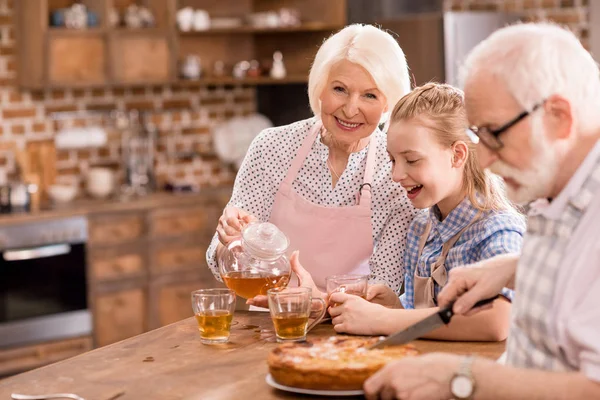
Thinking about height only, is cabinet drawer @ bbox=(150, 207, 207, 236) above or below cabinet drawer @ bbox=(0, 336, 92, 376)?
above

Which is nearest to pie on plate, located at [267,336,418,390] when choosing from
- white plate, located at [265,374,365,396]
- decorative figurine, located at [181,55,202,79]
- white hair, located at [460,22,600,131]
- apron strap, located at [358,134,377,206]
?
white plate, located at [265,374,365,396]

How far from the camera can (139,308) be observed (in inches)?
209

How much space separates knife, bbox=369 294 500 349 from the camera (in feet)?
5.94

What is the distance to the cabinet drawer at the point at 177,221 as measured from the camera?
5.33 meters

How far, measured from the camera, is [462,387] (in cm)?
156

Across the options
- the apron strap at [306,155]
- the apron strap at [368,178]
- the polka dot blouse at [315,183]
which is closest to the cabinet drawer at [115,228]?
the polka dot blouse at [315,183]

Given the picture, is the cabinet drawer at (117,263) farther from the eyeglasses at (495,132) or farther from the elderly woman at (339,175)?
the eyeglasses at (495,132)

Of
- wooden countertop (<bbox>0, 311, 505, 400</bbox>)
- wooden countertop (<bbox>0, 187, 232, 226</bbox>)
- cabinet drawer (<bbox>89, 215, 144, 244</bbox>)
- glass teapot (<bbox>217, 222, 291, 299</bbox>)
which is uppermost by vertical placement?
glass teapot (<bbox>217, 222, 291, 299</bbox>)

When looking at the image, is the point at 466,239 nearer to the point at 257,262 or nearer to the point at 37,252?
the point at 257,262

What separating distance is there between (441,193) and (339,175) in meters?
0.64

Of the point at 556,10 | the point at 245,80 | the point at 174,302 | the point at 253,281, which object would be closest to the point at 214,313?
the point at 253,281

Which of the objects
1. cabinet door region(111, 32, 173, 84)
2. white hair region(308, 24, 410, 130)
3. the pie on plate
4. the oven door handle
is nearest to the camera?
the pie on plate

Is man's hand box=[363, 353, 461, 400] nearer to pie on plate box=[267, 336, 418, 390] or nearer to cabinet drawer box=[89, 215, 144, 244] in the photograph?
pie on plate box=[267, 336, 418, 390]

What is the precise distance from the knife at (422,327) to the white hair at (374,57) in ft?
3.21
